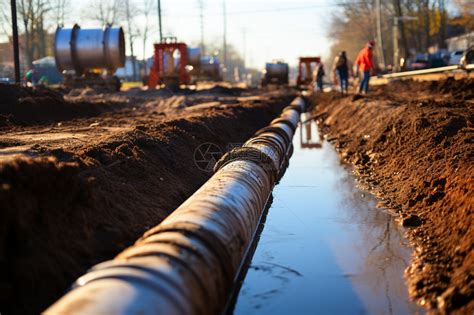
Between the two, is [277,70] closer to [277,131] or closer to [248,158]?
[277,131]

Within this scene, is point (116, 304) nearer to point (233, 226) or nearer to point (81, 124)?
point (233, 226)

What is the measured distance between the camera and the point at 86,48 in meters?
31.4

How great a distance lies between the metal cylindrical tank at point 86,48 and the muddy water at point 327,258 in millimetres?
23022

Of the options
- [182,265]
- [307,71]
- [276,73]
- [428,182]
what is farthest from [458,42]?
[182,265]

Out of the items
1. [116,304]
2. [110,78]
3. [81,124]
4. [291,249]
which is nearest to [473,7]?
[110,78]

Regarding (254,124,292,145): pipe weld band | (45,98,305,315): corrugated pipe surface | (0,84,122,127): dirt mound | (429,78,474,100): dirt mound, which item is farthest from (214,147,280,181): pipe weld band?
(429,78,474,100): dirt mound

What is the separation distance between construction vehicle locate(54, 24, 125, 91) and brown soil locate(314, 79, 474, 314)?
1862cm

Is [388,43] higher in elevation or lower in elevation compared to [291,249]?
higher

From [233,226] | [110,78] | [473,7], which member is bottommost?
[233,226]

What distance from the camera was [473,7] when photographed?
165 ft

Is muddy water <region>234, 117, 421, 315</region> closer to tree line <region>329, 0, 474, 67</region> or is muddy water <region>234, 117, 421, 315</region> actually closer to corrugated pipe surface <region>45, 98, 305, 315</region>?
corrugated pipe surface <region>45, 98, 305, 315</region>

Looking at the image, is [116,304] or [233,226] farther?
[233,226]

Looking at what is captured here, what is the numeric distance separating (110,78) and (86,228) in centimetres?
2825

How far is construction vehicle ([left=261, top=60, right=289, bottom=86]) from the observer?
168 feet
